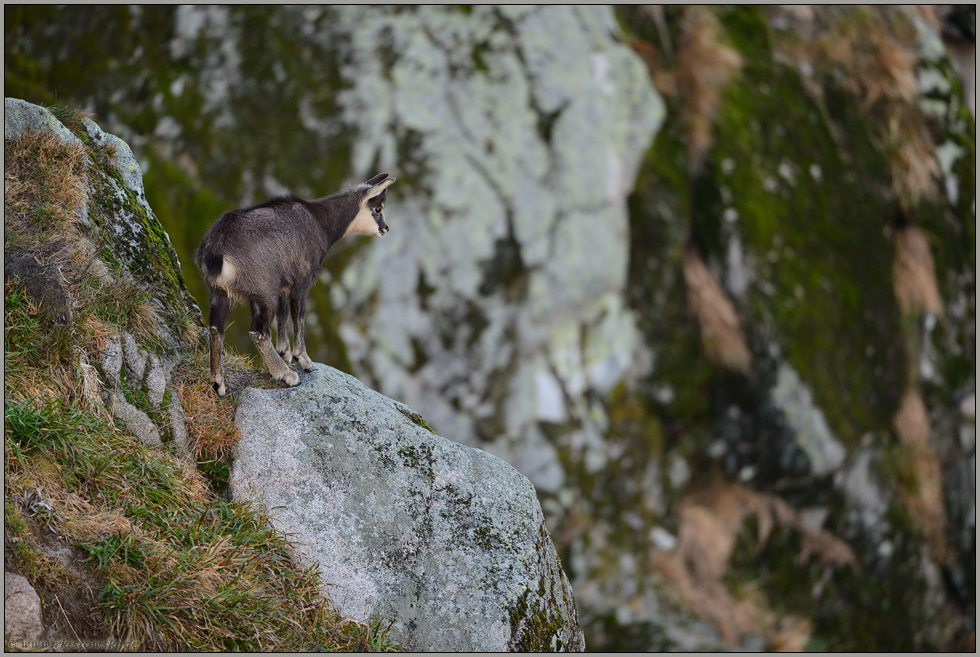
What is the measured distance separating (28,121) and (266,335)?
2814mm

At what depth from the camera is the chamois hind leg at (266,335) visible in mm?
5988

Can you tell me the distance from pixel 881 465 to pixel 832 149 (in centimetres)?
632

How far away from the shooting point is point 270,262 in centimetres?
608

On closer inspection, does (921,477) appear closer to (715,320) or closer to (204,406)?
(715,320)

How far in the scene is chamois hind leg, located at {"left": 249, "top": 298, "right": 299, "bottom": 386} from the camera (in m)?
5.99

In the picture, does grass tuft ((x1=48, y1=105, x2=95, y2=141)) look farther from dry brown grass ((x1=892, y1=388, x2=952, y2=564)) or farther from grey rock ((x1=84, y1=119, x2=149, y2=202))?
dry brown grass ((x1=892, y1=388, x2=952, y2=564))

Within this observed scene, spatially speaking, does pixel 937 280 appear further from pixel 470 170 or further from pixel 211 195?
pixel 211 195

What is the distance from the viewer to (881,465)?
1391 cm

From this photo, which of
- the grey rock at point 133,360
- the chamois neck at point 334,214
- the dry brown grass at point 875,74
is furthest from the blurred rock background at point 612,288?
the grey rock at point 133,360

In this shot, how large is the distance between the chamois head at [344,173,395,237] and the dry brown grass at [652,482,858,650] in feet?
26.2

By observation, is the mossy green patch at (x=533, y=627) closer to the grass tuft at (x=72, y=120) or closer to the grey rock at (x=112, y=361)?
the grey rock at (x=112, y=361)

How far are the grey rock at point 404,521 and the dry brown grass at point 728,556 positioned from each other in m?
7.12

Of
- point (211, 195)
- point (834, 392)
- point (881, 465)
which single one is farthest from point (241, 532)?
point (881, 465)

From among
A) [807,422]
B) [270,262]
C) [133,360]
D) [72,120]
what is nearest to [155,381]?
[133,360]
